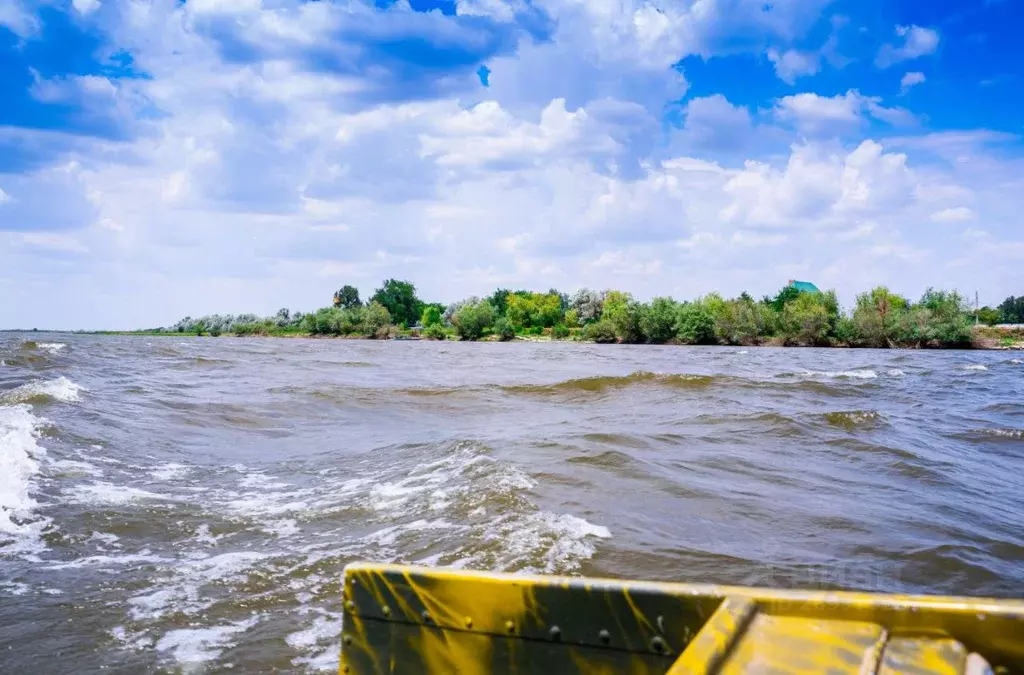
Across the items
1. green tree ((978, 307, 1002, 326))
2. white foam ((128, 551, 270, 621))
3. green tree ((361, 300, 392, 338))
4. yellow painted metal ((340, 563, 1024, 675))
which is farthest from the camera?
green tree ((361, 300, 392, 338))

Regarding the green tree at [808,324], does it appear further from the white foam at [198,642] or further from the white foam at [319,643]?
the white foam at [198,642]

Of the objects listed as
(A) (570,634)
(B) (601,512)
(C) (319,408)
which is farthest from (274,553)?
(C) (319,408)

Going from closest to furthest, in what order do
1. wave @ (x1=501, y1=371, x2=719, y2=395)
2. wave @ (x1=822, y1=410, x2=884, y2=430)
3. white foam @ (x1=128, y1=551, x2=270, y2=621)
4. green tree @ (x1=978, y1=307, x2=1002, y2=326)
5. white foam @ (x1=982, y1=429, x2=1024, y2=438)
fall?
1. white foam @ (x1=128, y1=551, x2=270, y2=621)
2. white foam @ (x1=982, y1=429, x2=1024, y2=438)
3. wave @ (x1=822, y1=410, x2=884, y2=430)
4. wave @ (x1=501, y1=371, x2=719, y2=395)
5. green tree @ (x1=978, y1=307, x2=1002, y2=326)

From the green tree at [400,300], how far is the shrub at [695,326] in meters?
74.8

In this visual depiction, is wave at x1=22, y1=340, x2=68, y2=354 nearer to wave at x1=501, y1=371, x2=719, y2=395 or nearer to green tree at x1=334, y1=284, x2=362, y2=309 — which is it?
wave at x1=501, y1=371, x2=719, y2=395

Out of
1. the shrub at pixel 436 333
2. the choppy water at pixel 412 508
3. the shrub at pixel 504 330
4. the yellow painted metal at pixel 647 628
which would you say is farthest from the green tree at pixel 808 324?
the yellow painted metal at pixel 647 628

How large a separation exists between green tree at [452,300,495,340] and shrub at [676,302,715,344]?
30.1m

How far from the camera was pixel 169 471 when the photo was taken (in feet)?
27.4

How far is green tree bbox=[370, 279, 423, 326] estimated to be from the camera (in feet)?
480

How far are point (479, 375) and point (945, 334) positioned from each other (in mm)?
57558

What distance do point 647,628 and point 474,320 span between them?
10101 cm

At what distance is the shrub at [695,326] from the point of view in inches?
3216

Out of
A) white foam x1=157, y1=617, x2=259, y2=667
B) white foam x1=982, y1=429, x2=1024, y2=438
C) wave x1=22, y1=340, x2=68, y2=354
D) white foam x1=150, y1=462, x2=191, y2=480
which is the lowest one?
white foam x1=157, y1=617, x2=259, y2=667

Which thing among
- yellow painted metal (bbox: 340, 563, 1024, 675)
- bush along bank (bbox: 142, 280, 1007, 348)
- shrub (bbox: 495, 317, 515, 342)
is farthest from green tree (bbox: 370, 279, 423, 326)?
yellow painted metal (bbox: 340, 563, 1024, 675)
